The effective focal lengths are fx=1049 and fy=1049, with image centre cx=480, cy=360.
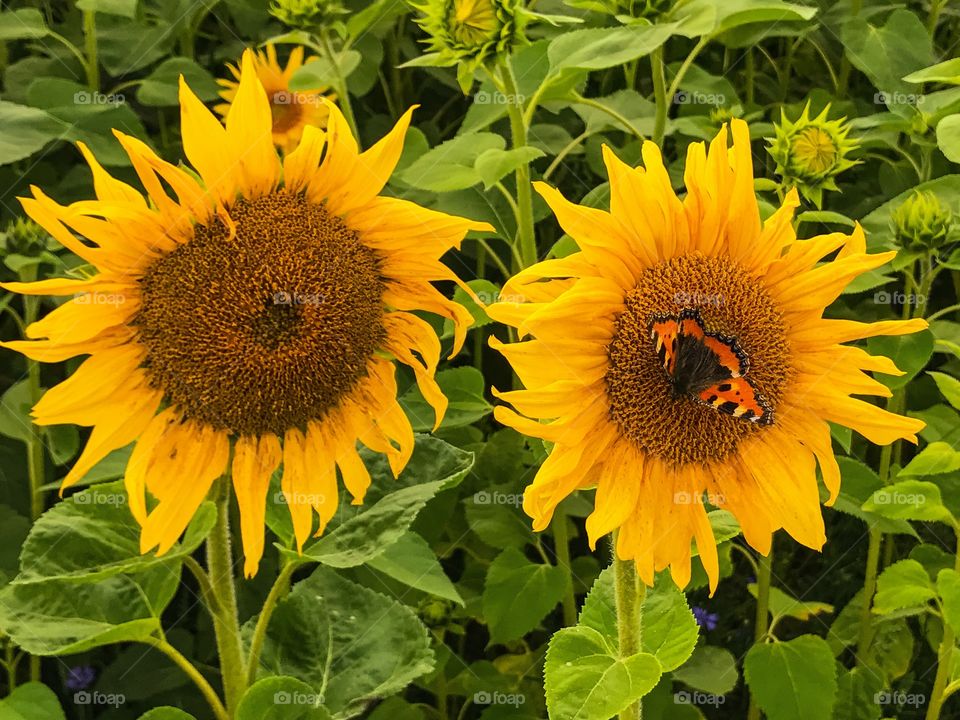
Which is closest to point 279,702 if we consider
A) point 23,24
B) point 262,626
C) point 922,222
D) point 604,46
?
point 262,626

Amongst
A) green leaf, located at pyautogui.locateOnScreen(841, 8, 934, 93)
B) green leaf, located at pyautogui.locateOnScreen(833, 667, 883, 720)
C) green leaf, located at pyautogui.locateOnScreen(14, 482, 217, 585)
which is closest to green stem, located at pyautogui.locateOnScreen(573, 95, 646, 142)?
green leaf, located at pyautogui.locateOnScreen(841, 8, 934, 93)

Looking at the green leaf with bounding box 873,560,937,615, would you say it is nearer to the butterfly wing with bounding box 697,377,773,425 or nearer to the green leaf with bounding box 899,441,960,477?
the green leaf with bounding box 899,441,960,477

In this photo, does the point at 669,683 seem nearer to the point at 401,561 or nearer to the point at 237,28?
the point at 401,561

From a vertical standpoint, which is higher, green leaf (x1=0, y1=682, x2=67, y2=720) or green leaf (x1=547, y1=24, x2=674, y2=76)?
green leaf (x1=547, y1=24, x2=674, y2=76)

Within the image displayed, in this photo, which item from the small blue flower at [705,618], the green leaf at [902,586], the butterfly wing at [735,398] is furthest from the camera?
the small blue flower at [705,618]

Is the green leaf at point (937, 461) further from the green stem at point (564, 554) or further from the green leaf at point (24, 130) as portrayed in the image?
the green leaf at point (24, 130)

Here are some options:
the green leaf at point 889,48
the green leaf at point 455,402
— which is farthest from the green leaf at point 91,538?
the green leaf at point 889,48

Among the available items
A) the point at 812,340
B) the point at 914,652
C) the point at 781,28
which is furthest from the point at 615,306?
the point at 914,652
